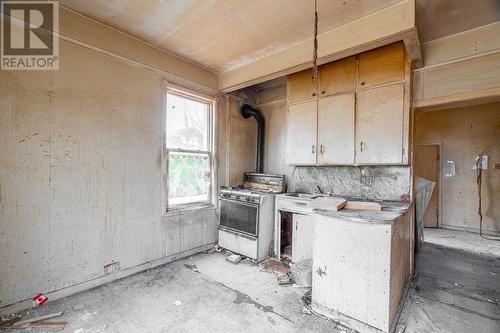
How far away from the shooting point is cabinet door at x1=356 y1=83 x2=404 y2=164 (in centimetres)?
262

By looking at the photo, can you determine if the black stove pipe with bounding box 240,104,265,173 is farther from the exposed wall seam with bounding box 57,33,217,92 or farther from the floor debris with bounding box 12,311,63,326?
the floor debris with bounding box 12,311,63,326

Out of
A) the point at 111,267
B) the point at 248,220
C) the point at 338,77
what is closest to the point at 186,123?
the point at 248,220

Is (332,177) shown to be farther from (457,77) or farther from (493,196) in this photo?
(493,196)

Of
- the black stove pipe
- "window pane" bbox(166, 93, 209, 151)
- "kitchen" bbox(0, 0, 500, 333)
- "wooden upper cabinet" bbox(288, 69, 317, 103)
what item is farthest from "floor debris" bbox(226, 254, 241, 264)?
"wooden upper cabinet" bbox(288, 69, 317, 103)

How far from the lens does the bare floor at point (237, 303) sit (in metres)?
1.93

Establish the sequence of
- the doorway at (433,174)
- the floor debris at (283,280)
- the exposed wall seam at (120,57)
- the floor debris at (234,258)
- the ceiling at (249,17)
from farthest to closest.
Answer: the doorway at (433,174) < the floor debris at (234,258) < the floor debris at (283,280) < the exposed wall seam at (120,57) < the ceiling at (249,17)

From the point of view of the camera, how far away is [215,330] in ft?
6.15

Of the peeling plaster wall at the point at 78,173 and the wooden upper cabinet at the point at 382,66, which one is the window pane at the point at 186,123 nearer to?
the peeling plaster wall at the point at 78,173

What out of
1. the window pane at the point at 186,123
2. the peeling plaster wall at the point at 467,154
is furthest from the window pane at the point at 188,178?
the peeling plaster wall at the point at 467,154

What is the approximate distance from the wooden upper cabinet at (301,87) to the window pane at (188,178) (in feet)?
5.40

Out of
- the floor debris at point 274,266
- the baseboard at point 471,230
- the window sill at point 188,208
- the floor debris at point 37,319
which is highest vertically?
the window sill at point 188,208

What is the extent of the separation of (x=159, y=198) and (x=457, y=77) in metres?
3.69

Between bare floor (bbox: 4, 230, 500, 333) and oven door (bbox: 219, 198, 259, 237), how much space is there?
0.49 m

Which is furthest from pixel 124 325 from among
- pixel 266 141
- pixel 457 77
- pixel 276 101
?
pixel 457 77
